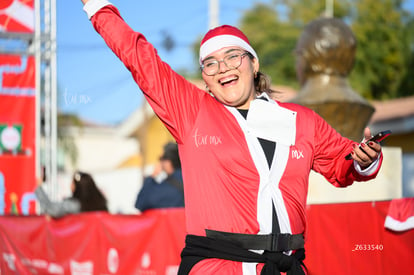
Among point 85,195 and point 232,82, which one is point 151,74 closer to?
point 232,82

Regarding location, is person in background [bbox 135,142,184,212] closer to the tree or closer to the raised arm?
the raised arm

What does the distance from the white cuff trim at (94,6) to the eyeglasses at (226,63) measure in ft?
1.86

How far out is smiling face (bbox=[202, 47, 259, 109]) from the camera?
2941 mm

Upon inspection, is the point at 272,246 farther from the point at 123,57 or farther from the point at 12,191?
the point at 12,191

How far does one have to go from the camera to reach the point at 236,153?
9.06ft

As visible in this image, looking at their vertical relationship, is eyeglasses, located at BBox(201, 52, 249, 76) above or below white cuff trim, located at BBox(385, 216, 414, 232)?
above

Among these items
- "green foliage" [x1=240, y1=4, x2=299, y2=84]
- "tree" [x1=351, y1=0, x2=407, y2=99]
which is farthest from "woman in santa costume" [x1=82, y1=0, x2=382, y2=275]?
"green foliage" [x1=240, y1=4, x2=299, y2=84]

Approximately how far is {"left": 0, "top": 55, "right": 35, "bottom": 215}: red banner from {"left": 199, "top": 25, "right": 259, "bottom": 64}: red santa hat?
453 centimetres

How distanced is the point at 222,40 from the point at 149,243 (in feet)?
9.43

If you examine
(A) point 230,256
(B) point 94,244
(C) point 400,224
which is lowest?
(B) point 94,244

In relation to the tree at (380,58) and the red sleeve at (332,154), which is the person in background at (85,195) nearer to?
the red sleeve at (332,154)

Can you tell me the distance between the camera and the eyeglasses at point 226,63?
9.77 feet

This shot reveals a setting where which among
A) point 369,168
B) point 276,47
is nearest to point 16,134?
point 369,168

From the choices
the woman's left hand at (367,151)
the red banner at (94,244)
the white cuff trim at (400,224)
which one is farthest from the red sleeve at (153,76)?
the red banner at (94,244)
